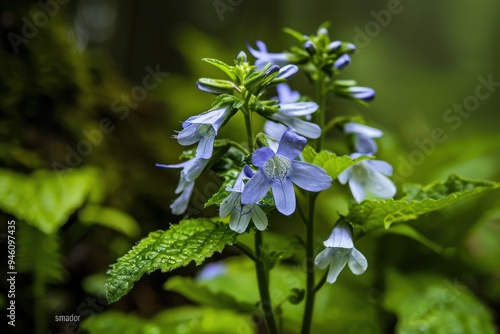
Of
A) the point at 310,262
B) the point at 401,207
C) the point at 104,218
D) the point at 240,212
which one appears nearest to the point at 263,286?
the point at 310,262

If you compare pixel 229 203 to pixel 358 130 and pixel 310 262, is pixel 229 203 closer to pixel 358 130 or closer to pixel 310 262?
pixel 310 262

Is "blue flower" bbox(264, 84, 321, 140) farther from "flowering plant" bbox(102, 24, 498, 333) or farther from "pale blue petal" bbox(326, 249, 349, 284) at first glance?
"pale blue petal" bbox(326, 249, 349, 284)

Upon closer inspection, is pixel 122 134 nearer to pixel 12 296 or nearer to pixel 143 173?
pixel 143 173

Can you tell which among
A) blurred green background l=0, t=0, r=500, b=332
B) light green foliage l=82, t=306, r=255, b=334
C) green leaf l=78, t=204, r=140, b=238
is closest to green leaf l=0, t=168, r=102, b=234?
blurred green background l=0, t=0, r=500, b=332

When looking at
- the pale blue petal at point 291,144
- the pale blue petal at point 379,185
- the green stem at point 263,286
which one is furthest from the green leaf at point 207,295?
the pale blue petal at point 291,144

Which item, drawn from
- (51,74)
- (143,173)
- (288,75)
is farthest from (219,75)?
(288,75)

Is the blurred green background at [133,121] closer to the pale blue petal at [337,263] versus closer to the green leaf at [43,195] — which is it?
the green leaf at [43,195]
